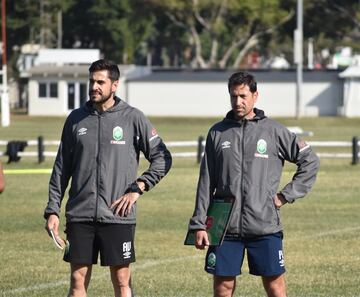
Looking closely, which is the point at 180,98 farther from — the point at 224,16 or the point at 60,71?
the point at 224,16

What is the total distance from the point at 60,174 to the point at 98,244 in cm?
59

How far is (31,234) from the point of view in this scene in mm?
18094

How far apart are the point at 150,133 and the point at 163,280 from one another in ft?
13.7

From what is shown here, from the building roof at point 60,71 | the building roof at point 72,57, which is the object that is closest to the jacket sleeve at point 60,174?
the building roof at point 60,71

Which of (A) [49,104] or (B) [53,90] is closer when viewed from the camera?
(A) [49,104]

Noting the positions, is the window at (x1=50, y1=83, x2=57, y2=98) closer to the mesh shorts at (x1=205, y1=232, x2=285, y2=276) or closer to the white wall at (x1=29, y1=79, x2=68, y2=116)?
the white wall at (x1=29, y1=79, x2=68, y2=116)

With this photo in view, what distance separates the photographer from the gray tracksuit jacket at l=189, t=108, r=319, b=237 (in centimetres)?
920

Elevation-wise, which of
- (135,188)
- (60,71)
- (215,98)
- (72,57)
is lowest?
(215,98)

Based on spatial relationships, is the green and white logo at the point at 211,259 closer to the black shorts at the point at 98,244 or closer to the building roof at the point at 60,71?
the black shorts at the point at 98,244

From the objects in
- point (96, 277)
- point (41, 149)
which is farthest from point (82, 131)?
point (41, 149)

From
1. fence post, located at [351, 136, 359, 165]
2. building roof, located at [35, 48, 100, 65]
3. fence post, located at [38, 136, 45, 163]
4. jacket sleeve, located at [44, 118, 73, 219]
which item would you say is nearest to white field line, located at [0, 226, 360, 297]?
jacket sleeve, located at [44, 118, 73, 219]

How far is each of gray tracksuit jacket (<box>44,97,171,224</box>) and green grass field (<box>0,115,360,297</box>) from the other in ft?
10.2

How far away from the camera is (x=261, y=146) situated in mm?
9227

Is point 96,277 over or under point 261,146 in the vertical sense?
under
